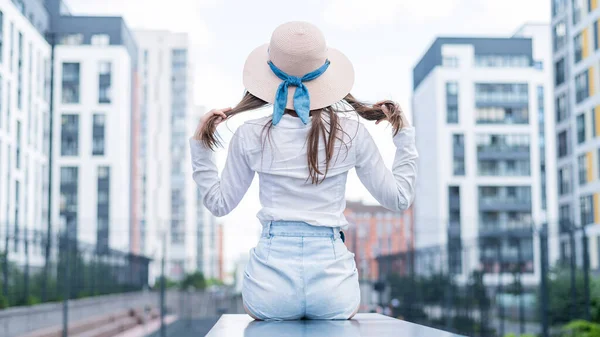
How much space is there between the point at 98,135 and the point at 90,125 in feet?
2.12

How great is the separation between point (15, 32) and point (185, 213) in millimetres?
43482

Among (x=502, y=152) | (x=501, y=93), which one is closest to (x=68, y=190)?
A: (x=502, y=152)

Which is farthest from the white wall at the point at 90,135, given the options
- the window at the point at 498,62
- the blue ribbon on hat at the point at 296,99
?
the blue ribbon on hat at the point at 296,99

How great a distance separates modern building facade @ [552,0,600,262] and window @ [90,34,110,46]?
23.4m

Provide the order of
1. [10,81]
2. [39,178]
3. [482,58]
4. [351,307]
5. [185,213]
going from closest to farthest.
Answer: [351,307] < [10,81] < [39,178] < [482,58] < [185,213]

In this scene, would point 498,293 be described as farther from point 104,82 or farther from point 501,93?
point 501,93

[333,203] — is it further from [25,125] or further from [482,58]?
[482,58]

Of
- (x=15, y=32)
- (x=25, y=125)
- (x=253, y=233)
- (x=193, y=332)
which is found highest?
(x=15, y=32)

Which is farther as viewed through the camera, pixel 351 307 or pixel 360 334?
pixel 351 307

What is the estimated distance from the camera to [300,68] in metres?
2.28

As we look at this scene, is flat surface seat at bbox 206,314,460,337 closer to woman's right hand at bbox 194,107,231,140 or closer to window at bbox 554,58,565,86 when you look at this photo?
woman's right hand at bbox 194,107,231,140

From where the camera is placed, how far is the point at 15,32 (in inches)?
1179

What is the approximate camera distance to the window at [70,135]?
4594 cm

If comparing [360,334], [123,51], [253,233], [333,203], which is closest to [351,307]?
[333,203]
